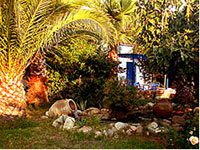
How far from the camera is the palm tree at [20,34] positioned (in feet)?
23.0

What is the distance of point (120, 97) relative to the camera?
23.3ft

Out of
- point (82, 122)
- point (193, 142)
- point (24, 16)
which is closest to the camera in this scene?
point (193, 142)

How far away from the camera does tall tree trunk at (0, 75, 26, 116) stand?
289 inches

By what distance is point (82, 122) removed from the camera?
22.2 feet

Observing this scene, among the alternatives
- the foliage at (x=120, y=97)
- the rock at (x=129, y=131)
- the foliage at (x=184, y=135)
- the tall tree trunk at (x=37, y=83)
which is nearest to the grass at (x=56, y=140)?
the rock at (x=129, y=131)

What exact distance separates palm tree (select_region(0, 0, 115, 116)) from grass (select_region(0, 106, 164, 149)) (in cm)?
114

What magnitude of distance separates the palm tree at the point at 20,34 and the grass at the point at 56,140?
3.75 ft

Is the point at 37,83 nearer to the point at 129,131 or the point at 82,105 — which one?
the point at 82,105

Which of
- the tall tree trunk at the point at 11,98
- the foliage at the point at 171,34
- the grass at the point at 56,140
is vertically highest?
the foliage at the point at 171,34

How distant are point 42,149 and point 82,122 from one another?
1950 mm

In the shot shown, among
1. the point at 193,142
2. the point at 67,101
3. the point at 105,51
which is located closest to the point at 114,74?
the point at 105,51

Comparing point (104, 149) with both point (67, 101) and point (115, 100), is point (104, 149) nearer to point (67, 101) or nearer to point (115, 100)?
point (115, 100)

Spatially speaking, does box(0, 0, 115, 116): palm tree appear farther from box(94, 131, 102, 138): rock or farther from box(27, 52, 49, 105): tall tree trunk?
box(94, 131, 102, 138): rock

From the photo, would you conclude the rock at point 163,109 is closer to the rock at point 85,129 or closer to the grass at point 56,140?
the grass at point 56,140
